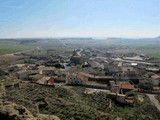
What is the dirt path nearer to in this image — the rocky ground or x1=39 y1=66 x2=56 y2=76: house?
the rocky ground

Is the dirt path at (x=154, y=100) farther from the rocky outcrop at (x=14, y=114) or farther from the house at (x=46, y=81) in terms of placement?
the rocky outcrop at (x=14, y=114)

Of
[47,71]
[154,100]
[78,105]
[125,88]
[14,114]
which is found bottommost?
[154,100]

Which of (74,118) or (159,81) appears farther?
(159,81)

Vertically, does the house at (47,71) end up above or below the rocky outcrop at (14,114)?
below

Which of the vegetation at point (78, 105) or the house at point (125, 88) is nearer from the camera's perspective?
the vegetation at point (78, 105)

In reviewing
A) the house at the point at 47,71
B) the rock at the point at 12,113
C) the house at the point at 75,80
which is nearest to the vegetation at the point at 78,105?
the rock at the point at 12,113

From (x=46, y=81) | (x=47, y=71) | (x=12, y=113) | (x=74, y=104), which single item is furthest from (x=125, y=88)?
(x=12, y=113)

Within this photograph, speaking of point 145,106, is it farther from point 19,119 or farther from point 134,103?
point 19,119

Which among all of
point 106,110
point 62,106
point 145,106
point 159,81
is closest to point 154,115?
point 145,106

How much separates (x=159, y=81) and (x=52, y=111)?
29084mm

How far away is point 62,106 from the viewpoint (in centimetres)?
2867

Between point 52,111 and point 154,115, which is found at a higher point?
point 52,111

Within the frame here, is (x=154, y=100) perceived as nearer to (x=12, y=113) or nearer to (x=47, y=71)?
(x=12, y=113)

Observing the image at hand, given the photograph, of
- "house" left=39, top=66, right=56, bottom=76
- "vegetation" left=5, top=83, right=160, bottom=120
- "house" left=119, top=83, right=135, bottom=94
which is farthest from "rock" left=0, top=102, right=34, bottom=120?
"house" left=39, top=66, right=56, bottom=76
